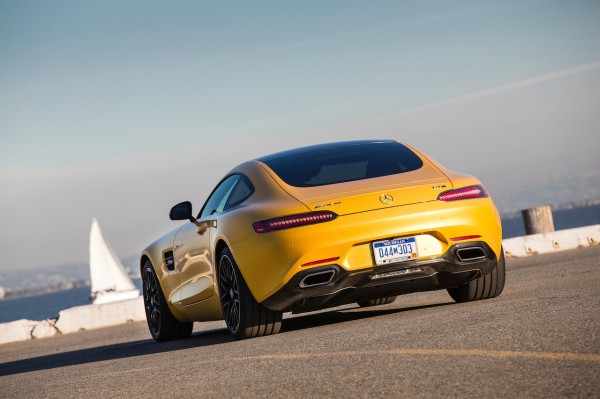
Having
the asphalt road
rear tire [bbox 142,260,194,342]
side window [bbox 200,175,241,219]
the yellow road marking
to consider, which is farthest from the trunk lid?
rear tire [bbox 142,260,194,342]

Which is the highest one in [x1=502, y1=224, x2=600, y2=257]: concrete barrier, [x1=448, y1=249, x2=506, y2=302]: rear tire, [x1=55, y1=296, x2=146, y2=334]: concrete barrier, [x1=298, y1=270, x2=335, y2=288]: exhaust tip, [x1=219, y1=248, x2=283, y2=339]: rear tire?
[x1=298, y1=270, x2=335, y2=288]: exhaust tip

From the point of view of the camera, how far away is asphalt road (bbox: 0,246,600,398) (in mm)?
4793

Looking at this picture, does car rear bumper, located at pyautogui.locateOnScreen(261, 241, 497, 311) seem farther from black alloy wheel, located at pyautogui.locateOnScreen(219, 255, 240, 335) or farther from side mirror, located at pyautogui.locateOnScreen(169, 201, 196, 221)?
side mirror, located at pyautogui.locateOnScreen(169, 201, 196, 221)

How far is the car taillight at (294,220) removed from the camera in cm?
770

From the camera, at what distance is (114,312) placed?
55.0 feet

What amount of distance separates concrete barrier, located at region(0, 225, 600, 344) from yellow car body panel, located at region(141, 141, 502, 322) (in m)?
8.52

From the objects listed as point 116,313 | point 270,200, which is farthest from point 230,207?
point 116,313

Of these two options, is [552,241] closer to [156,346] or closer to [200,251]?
[156,346]

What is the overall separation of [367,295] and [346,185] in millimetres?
884

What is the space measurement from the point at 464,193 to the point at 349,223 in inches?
41.0

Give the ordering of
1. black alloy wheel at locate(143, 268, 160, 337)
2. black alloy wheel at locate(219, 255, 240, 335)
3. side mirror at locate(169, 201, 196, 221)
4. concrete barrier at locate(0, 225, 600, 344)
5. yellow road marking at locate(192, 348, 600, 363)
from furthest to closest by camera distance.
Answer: concrete barrier at locate(0, 225, 600, 344) → black alloy wheel at locate(143, 268, 160, 337) → side mirror at locate(169, 201, 196, 221) → black alloy wheel at locate(219, 255, 240, 335) → yellow road marking at locate(192, 348, 600, 363)

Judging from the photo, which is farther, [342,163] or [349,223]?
[342,163]

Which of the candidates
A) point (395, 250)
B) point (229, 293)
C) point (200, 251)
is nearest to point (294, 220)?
point (395, 250)

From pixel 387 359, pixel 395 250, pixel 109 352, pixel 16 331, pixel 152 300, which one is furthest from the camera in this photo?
pixel 16 331
